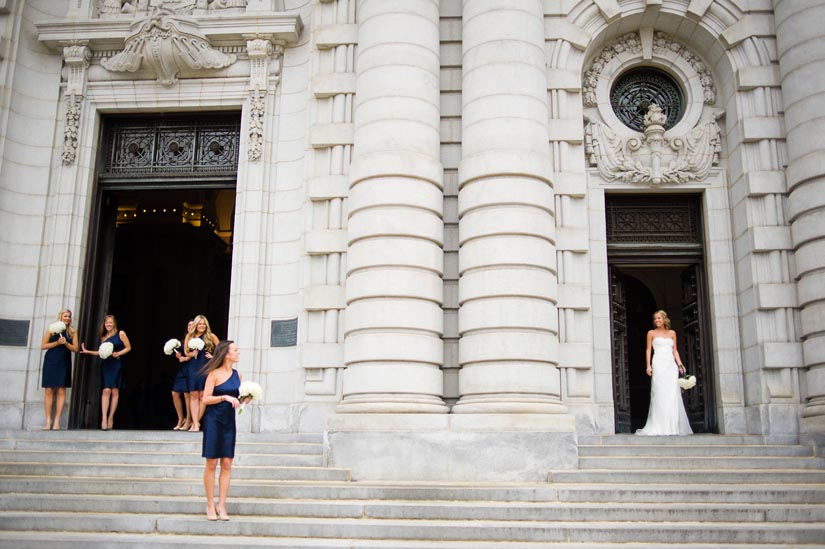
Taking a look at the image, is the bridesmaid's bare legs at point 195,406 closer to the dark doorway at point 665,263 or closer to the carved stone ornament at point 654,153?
the dark doorway at point 665,263

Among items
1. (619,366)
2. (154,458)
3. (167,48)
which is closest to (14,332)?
(154,458)

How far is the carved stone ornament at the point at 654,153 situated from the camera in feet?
50.5

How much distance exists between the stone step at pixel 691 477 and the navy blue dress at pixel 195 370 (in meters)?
7.04

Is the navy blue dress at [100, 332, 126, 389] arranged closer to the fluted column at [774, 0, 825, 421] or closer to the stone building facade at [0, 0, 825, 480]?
→ the stone building facade at [0, 0, 825, 480]

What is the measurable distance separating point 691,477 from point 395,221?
583 cm

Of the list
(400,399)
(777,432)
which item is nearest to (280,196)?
(400,399)

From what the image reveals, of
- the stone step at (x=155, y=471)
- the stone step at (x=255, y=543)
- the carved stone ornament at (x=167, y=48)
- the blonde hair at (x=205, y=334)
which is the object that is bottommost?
the stone step at (x=255, y=543)

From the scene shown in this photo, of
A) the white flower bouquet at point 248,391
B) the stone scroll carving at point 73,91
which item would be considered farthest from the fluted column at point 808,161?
the stone scroll carving at point 73,91

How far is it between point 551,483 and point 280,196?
809 cm

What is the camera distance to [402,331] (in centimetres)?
1225

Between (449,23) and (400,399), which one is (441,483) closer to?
(400,399)

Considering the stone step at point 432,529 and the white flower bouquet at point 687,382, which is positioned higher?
the white flower bouquet at point 687,382

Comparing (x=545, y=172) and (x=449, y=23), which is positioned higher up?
(x=449, y=23)

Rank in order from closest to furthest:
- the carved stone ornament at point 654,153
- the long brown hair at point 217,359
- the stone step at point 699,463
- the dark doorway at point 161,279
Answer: the long brown hair at point 217,359 → the stone step at point 699,463 → the carved stone ornament at point 654,153 → the dark doorway at point 161,279
